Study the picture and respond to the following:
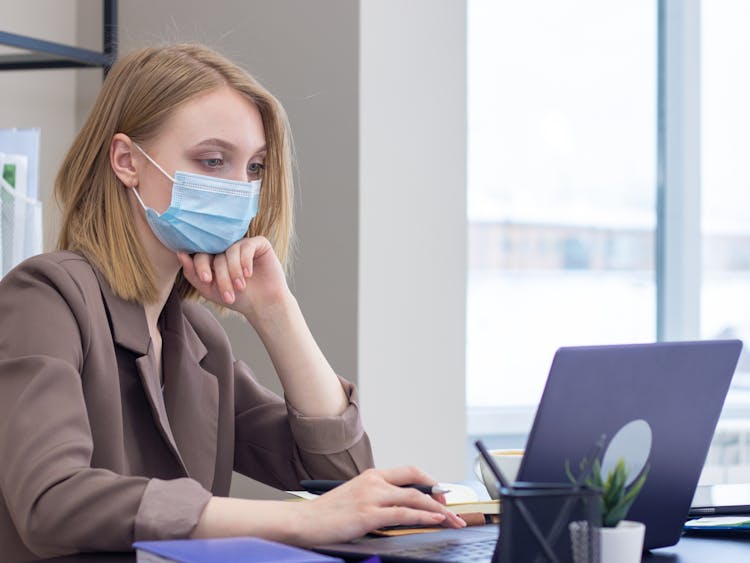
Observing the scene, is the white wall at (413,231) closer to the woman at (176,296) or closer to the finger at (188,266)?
the woman at (176,296)

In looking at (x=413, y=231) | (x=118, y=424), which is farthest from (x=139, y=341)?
(x=413, y=231)

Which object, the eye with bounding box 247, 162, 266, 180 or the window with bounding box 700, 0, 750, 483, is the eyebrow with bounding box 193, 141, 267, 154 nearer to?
the eye with bounding box 247, 162, 266, 180

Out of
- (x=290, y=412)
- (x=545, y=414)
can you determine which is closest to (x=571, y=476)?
(x=545, y=414)

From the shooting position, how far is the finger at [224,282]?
1.53 metres

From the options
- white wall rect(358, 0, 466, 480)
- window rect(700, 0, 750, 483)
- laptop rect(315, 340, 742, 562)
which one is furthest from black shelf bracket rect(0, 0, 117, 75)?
window rect(700, 0, 750, 483)

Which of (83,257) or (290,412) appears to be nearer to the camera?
(83,257)

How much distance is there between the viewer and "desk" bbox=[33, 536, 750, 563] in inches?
40.9

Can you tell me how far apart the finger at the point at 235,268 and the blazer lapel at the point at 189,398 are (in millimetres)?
100

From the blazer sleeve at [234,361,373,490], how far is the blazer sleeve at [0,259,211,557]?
1.22 ft

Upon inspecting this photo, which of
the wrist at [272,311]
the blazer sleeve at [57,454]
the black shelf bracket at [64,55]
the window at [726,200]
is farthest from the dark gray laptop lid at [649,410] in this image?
the window at [726,200]

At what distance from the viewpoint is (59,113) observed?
2.49 metres

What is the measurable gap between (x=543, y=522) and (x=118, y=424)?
693mm

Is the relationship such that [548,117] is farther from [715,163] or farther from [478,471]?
[478,471]

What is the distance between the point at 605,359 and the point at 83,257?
2.52ft
